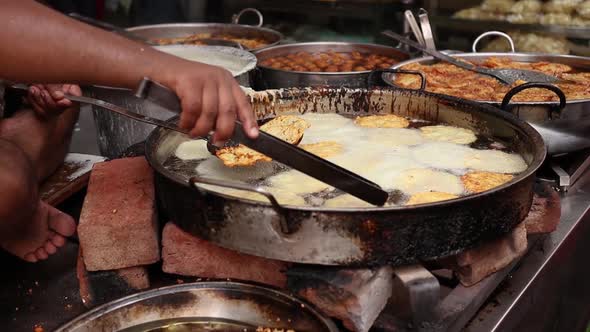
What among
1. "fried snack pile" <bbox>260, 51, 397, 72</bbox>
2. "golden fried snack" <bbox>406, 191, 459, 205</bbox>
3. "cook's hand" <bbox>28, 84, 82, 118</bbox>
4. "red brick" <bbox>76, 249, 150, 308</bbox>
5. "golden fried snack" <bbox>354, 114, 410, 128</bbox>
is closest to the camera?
"golden fried snack" <bbox>406, 191, 459, 205</bbox>

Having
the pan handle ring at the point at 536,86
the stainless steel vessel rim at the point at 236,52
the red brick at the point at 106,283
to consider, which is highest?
the pan handle ring at the point at 536,86

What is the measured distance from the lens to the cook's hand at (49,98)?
117 inches

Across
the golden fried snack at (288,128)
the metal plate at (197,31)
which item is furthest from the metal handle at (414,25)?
the golden fried snack at (288,128)

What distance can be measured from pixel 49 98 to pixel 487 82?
232cm

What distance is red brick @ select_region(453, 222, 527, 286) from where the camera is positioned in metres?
2.05

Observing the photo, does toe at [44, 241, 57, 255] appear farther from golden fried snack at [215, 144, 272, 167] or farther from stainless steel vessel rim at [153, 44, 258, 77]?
stainless steel vessel rim at [153, 44, 258, 77]

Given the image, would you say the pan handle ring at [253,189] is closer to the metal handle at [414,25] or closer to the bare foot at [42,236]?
the bare foot at [42,236]

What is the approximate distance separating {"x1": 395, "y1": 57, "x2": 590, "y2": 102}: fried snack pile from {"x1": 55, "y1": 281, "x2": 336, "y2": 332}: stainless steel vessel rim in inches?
63.4

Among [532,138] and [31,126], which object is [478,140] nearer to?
[532,138]

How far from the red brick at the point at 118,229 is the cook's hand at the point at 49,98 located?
902 millimetres

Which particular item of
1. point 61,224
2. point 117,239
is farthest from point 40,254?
point 117,239

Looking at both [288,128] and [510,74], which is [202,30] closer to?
[510,74]

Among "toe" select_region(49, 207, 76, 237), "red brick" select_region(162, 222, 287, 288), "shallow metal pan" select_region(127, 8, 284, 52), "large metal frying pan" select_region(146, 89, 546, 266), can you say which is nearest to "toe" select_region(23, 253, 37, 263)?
"toe" select_region(49, 207, 76, 237)

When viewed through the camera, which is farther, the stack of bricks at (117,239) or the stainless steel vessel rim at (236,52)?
the stainless steel vessel rim at (236,52)
